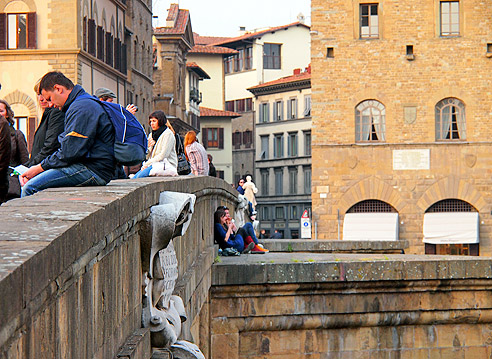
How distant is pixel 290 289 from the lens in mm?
11977

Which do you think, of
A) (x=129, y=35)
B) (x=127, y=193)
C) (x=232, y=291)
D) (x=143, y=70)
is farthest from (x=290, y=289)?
(x=143, y=70)

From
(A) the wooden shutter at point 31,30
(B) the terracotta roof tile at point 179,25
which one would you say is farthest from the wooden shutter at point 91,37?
(B) the terracotta roof tile at point 179,25

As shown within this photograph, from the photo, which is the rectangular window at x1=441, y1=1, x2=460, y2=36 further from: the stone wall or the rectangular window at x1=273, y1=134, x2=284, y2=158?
the rectangular window at x1=273, y1=134, x2=284, y2=158

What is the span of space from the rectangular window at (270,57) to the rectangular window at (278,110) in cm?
479

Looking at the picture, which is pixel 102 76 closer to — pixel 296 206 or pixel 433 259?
pixel 433 259

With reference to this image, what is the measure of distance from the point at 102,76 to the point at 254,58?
4048cm

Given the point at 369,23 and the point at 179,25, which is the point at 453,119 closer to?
the point at 369,23

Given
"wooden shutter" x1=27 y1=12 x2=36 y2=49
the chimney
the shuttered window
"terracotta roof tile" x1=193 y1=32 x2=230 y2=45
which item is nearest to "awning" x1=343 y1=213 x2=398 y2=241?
"wooden shutter" x1=27 y1=12 x2=36 y2=49

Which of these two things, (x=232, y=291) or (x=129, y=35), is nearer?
(x=232, y=291)

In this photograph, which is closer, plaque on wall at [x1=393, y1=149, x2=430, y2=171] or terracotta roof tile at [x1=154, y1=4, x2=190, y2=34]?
plaque on wall at [x1=393, y1=149, x2=430, y2=171]

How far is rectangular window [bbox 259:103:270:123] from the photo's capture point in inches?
2996

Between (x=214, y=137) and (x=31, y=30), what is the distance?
42822 mm

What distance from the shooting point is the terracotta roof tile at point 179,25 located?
61375 millimetres

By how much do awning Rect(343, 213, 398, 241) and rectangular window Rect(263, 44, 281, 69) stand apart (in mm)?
37873
